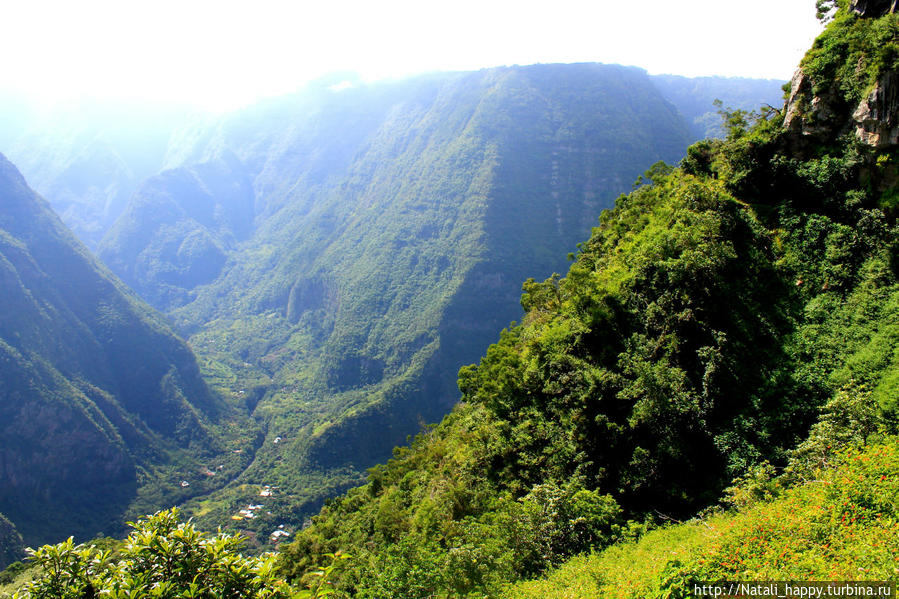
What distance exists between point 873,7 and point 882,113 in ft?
27.3

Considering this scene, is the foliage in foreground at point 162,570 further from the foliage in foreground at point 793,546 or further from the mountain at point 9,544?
the mountain at point 9,544

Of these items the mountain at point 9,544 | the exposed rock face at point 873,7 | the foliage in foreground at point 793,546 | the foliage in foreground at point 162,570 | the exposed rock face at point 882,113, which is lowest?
the mountain at point 9,544

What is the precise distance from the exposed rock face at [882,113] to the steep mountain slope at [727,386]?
0.08 metres

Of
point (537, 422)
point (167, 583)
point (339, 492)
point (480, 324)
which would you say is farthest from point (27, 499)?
point (167, 583)

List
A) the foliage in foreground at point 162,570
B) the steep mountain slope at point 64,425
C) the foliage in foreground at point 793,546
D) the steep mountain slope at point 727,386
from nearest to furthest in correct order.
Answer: the foliage in foreground at point 162,570 → the foliage in foreground at point 793,546 → the steep mountain slope at point 727,386 → the steep mountain slope at point 64,425

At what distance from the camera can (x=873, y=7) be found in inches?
1061

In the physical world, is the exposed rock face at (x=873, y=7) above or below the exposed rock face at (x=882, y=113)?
above

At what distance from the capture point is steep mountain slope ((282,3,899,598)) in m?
14.7

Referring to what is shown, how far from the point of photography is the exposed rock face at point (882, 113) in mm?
23562

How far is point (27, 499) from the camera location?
14000cm

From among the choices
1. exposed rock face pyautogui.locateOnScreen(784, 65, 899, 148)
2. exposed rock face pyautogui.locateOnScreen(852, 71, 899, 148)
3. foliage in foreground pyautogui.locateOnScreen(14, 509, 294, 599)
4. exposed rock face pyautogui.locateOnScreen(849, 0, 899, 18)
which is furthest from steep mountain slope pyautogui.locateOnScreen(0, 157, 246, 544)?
exposed rock face pyautogui.locateOnScreen(849, 0, 899, 18)

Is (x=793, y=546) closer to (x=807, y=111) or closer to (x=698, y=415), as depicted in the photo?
(x=698, y=415)

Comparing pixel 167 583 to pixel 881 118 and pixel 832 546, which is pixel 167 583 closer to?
pixel 832 546

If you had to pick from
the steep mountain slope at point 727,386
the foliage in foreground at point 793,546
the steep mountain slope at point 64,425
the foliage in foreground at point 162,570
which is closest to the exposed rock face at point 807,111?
the steep mountain slope at point 727,386
